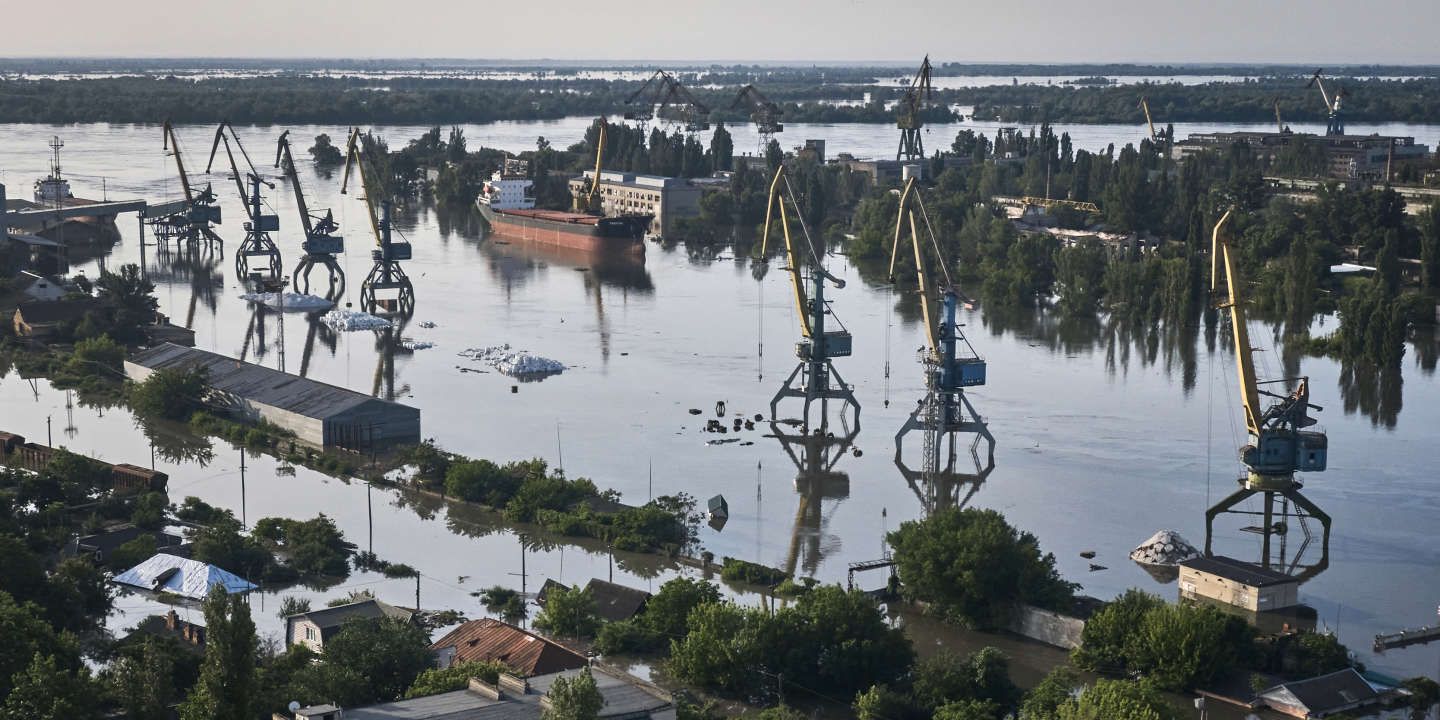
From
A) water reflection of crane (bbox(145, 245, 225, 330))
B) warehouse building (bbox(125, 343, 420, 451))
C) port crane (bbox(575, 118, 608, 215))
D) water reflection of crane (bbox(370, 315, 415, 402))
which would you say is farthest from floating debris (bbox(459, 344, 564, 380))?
port crane (bbox(575, 118, 608, 215))

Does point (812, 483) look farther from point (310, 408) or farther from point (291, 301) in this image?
point (291, 301)

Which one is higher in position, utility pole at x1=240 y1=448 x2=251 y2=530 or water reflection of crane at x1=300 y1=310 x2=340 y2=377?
water reflection of crane at x1=300 y1=310 x2=340 y2=377

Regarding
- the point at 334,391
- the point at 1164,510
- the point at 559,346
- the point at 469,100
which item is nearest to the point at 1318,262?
the point at 559,346

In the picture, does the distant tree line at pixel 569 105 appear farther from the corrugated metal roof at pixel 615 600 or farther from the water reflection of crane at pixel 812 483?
the corrugated metal roof at pixel 615 600

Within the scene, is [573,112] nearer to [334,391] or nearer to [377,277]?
[377,277]

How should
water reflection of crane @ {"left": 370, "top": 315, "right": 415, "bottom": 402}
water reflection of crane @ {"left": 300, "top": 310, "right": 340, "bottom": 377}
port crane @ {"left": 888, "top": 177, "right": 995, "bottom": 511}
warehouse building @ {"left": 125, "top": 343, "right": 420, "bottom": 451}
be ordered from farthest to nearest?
water reflection of crane @ {"left": 300, "top": 310, "right": 340, "bottom": 377}, water reflection of crane @ {"left": 370, "top": 315, "right": 415, "bottom": 402}, warehouse building @ {"left": 125, "top": 343, "right": 420, "bottom": 451}, port crane @ {"left": 888, "top": 177, "right": 995, "bottom": 511}

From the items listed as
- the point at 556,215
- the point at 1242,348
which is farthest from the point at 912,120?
the point at 1242,348

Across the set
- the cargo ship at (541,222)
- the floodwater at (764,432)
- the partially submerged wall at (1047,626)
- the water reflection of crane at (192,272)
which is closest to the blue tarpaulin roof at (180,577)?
the floodwater at (764,432)

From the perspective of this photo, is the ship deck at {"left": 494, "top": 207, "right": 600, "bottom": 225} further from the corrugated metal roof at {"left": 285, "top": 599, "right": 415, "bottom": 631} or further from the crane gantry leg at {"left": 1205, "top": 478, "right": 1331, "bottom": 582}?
the corrugated metal roof at {"left": 285, "top": 599, "right": 415, "bottom": 631}
